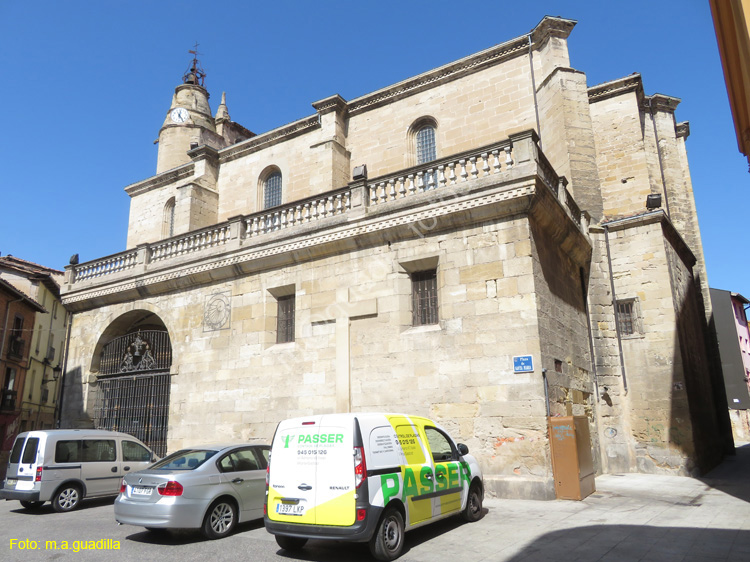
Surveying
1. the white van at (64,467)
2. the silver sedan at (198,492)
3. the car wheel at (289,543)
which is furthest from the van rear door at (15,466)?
the car wheel at (289,543)

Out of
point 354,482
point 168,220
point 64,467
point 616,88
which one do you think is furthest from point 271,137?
point 354,482

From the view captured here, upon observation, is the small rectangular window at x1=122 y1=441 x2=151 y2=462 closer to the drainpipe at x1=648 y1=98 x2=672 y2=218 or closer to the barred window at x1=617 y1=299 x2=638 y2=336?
the barred window at x1=617 y1=299 x2=638 y2=336

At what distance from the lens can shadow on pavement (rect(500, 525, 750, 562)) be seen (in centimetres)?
593

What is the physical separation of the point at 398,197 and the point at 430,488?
702cm

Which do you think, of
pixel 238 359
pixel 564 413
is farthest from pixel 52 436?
pixel 564 413

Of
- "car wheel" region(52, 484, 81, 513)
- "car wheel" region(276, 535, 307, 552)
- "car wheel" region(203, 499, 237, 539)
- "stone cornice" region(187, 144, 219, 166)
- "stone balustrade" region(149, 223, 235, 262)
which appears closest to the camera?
"car wheel" region(276, 535, 307, 552)

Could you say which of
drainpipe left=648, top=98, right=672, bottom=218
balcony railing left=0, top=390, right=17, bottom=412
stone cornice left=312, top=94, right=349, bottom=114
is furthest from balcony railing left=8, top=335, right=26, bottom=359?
drainpipe left=648, top=98, right=672, bottom=218

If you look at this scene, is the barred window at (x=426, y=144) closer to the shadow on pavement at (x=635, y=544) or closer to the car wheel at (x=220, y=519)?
the car wheel at (x=220, y=519)

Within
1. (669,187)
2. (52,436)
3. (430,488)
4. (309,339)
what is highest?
(669,187)

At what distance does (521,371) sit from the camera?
10070mm

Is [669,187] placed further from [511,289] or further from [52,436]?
[52,436]

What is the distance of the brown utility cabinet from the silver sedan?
201 inches

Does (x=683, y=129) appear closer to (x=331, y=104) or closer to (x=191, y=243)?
(x=331, y=104)

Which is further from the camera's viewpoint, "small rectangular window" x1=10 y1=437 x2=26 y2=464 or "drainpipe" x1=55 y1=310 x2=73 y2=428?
"drainpipe" x1=55 y1=310 x2=73 y2=428
